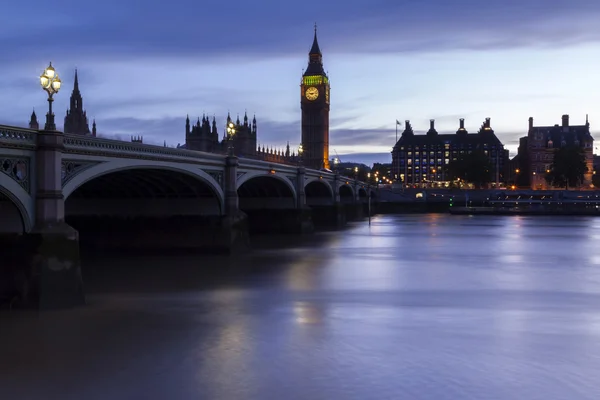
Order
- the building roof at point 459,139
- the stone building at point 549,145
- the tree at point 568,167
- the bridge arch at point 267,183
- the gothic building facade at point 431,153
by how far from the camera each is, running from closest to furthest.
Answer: the bridge arch at point 267,183, the tree at point 568,167, the stone building at point 549,145, the building roof at point 459,139, the gothic building facade at point 431,153

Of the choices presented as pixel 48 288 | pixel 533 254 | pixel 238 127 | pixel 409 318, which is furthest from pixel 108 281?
pixel 238 127

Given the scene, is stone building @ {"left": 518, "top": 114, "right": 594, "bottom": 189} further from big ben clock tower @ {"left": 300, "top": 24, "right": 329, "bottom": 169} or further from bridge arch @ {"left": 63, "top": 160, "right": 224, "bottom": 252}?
bridge arch @ {"left": 63, "top": 160, "right": 224, "bottom": 252}

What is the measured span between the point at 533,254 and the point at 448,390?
2907 centimetres

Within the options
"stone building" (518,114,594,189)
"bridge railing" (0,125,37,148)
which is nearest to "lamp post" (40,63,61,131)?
"bridge railing" (0,125,37,148)

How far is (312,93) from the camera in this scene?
591 ft

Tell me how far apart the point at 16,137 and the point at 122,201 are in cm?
1880

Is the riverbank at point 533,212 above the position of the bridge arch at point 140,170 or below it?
below

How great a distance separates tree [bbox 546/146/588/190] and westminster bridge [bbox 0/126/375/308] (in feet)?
214

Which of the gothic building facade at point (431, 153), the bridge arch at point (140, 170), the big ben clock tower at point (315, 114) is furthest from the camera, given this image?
the gothic building facade at point (431, 153)

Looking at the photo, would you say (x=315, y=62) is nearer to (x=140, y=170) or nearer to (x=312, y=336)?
(x=140, y=170)

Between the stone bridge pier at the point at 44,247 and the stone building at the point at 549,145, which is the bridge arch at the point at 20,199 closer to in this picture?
the stone bridge pier at the point at 44,247

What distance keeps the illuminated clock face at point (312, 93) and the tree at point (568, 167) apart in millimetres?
71314

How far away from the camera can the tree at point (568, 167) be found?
12206 cm

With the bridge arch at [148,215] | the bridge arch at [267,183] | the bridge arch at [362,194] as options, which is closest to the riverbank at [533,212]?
the bridge arch at [362,194]
